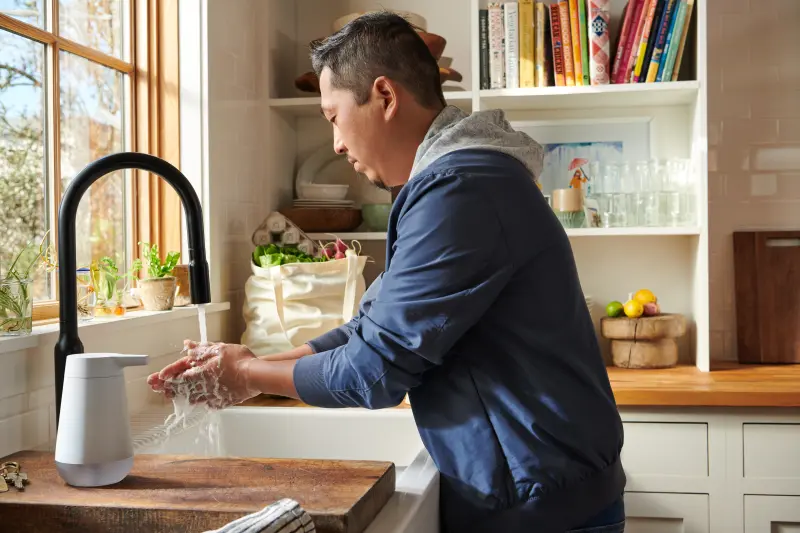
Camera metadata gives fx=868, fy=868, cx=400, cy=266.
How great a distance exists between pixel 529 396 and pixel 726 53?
1968 millimetres

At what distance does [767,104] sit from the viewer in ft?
8.92

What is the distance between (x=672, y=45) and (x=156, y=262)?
1565mm

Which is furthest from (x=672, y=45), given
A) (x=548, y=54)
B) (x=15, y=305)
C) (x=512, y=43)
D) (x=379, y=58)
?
(x=15, y=305)

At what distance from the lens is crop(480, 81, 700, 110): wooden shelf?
2490 mm

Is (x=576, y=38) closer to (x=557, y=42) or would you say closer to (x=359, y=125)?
(x=557, y=42)

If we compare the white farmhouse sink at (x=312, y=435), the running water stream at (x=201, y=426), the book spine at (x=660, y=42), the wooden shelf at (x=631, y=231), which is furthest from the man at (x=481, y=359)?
the book spine at (x=660, y=42)

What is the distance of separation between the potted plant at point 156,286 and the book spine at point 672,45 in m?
1.50

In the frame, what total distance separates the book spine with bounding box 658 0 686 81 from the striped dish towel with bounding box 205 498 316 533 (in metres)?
1.99

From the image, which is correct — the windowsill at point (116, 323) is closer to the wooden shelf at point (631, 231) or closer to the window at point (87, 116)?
the window at point (87, 116)

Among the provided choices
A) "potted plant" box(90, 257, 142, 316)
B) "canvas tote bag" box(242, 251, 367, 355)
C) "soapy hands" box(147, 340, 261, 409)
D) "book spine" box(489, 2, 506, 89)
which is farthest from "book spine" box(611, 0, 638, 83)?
"soapy hands" box(147, 340, 261, 409)

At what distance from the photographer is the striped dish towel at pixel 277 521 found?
84 cm

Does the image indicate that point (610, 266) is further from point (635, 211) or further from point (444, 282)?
point (444, 282)

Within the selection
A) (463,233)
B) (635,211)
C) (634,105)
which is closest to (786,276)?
(635,211)

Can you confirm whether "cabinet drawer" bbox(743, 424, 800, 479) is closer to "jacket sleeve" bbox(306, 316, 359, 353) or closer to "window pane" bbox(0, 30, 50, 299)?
"jacket sleeve" bbox(306, 316, 359, 353)
